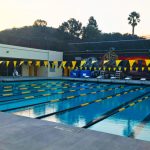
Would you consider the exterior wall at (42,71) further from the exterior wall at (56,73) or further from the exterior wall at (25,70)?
the exterior wall at (25,70)

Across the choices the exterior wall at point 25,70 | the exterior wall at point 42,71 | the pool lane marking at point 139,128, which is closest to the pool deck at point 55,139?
the pool lane marking at point 139,128

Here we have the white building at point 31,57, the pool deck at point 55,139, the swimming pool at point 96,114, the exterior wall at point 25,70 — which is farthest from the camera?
the exterior wall at point 25,70

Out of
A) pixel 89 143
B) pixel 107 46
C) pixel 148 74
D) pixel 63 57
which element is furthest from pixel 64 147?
pixel 63 57

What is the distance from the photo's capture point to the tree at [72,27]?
52781 mm

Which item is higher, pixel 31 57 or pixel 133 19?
pixel 133 19

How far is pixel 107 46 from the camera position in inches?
1036

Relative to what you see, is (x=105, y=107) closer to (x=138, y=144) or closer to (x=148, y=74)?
(x=138, y=144)

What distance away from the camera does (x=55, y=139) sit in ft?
15.4

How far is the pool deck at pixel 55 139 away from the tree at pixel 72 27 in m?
47.6

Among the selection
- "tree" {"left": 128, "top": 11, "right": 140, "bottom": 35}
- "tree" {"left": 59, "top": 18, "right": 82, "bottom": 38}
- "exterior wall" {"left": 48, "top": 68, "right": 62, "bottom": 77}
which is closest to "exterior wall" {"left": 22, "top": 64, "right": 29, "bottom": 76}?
"exterior wall" {"left": 48, "top": 68, "right": 62, "bottom": 77}

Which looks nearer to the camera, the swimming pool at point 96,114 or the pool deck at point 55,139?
the pool deck at point 55,139

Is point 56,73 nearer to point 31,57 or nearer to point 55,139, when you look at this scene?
point 31,57

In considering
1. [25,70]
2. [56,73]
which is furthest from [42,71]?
[25,70]

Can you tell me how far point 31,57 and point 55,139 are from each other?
20.8 metres
